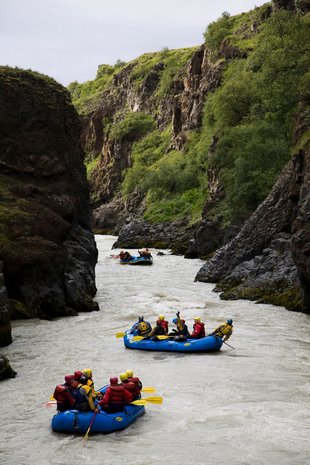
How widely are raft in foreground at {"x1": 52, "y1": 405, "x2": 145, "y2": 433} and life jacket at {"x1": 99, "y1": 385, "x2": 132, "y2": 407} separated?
0.85ft

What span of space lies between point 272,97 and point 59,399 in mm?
26424

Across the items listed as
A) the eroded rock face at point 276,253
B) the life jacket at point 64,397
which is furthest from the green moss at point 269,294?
the life jacket at point 64,397

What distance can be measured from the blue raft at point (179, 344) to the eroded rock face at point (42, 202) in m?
7.35

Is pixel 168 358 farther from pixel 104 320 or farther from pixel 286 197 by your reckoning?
pixel 286 197

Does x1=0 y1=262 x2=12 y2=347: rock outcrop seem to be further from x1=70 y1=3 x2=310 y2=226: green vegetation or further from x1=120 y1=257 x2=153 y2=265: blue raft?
x1=120 y1=257 x2=153 y2=265: blue raft

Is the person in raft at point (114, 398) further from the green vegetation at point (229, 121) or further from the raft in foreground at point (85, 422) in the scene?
the green vegetation at point (229, 121)

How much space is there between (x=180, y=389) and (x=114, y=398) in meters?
3.18

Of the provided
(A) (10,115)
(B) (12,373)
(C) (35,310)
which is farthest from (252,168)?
(B) (12,373)

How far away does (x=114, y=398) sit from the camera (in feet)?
44.3

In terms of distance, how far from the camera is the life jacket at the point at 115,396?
13.5 m

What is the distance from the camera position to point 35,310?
26.8 metres

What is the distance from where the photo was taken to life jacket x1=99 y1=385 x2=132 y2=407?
1352 cm

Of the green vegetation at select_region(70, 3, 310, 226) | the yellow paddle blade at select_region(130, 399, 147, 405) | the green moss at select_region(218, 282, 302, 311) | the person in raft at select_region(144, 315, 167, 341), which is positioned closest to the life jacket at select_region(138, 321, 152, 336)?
the person in raft at select_region(144, 315, 167, 341)

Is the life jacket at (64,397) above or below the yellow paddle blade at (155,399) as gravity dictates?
above
